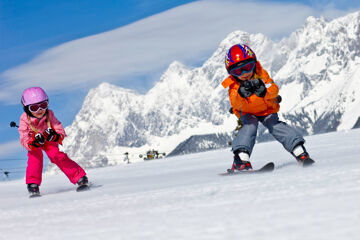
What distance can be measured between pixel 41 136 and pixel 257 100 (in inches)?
128

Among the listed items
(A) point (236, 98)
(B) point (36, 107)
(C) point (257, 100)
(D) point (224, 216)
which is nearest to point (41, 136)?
(B) point (36, 107)

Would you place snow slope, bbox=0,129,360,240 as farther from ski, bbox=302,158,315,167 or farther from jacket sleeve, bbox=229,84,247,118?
jacket sleeve, bbox=229,84,247,118

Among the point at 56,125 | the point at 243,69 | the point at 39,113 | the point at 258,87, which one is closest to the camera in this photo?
the point at 258,87

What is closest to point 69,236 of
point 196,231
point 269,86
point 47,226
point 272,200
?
point 47,226

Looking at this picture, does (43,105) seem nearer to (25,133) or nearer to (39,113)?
(39,113)

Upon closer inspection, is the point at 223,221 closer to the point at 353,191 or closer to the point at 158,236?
the point at 158,236

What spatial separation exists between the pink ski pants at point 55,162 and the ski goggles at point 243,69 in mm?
2768

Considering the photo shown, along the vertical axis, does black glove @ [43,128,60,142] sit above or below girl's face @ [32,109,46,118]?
below

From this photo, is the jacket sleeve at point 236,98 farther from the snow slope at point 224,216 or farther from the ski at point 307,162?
the snow slope at point 224,216

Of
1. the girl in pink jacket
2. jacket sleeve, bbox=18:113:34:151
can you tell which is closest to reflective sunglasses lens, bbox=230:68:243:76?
the girl in pink jacket

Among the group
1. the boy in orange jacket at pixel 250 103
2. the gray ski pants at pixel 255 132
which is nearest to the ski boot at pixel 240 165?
the boy in orange jacket at pixel 250 103

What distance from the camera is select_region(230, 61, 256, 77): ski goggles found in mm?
6250

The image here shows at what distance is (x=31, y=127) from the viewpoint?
23.1 feet

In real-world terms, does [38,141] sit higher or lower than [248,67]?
lower
